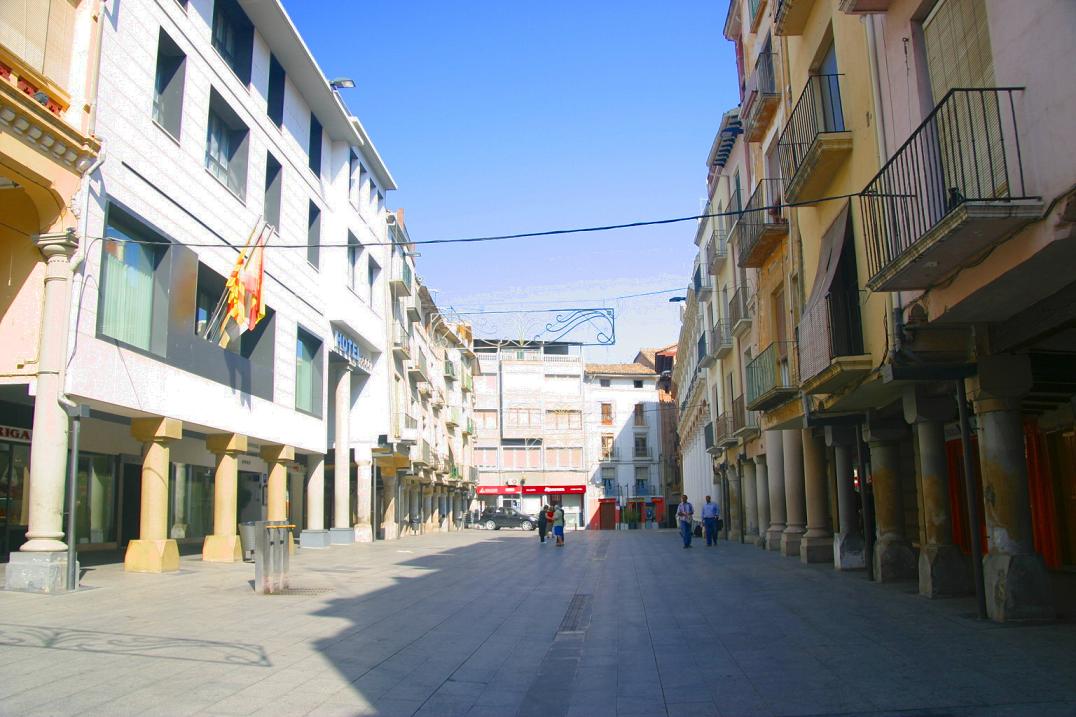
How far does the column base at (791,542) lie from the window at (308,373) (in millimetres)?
14540

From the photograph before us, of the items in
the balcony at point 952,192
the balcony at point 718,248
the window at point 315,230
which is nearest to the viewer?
the balcony at point 952,192

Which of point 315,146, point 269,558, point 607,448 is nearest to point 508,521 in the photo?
point 607,448

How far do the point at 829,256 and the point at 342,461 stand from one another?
76.7 feet

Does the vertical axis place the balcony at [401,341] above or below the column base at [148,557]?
above

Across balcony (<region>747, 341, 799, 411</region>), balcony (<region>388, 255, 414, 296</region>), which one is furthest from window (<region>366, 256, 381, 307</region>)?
balcony (<region>747, 341, 799, 411</region>)

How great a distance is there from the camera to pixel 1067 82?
670 cm

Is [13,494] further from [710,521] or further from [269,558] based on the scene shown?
[710,521]

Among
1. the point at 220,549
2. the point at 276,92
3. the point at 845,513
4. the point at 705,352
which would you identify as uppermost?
the point at 276,92

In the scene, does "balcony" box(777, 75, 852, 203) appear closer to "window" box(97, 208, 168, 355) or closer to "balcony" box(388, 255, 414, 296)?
"window" box(97, 208, 168, 355)

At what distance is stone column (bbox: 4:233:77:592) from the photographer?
516 inches

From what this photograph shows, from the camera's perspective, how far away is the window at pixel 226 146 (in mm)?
21141

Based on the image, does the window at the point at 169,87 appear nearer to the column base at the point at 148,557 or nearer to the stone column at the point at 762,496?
the column base at the point at 148,557

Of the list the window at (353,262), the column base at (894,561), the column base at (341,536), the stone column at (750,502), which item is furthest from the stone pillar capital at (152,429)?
the stone column at (750,502)

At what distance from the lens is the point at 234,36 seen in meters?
23.1
